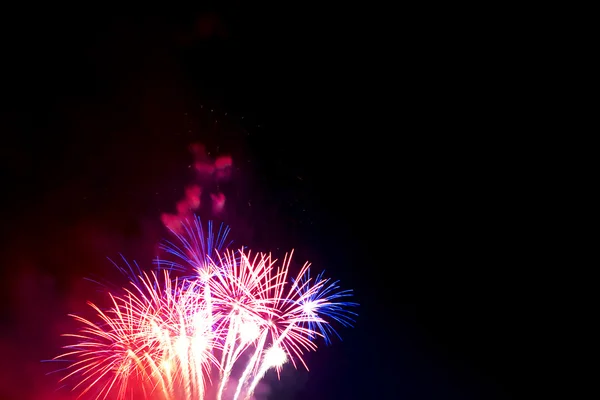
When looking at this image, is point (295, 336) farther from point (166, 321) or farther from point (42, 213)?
point (42, 213)

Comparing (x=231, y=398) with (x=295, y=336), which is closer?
(x=295, y=336)

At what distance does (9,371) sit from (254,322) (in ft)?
18.5

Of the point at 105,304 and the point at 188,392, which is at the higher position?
the point at 105,304

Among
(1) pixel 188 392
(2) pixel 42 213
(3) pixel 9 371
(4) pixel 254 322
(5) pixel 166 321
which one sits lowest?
(3) pixel 9 371

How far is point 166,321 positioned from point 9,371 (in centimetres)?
449

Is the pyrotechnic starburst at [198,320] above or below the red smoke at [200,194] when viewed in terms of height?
below

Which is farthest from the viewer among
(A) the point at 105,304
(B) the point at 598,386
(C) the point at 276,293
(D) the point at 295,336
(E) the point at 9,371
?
(B) the point at 598,386

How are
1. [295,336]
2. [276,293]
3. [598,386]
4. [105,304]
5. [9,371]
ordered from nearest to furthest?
[276,293], [295,336], [9,371], [105,304], [598,386]

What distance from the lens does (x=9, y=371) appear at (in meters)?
9.38

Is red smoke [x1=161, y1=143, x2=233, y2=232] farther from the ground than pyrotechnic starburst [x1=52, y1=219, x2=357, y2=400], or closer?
farther from the ground

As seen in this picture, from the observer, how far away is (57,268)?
9.82 metres

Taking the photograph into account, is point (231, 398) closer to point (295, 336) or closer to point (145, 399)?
point (145, 399)

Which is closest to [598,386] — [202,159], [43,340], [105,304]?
[202,159]

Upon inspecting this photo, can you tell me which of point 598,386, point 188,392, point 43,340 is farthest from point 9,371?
point 598,386
